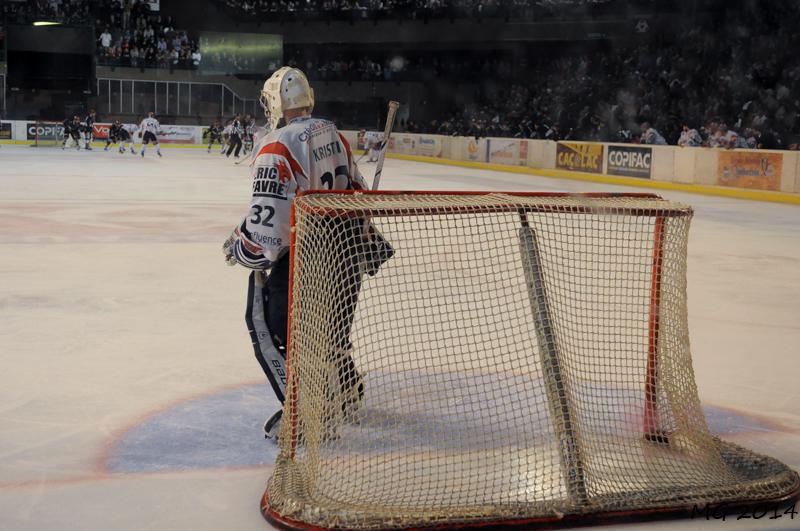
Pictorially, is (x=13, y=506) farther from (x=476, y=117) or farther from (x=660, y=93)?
(x=476, y=117)

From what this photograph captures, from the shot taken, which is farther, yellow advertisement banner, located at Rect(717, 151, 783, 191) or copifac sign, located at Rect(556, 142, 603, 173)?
copifac sign, located at Rect(556, 142, 603, 173)

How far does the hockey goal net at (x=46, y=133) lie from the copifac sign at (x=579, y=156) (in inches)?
648

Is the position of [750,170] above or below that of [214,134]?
below

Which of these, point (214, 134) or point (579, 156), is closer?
point (579, 156)

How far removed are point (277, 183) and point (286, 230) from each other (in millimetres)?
165

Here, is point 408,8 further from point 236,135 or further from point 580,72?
point 236,135

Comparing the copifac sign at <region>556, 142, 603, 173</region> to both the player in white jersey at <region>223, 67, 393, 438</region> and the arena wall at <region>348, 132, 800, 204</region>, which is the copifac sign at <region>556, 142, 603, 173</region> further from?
the player in white jersey at <region>223, 67, 393, 438</region>

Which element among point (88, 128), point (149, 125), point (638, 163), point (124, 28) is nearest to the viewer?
point (638, 163)

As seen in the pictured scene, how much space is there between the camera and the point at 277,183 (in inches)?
134

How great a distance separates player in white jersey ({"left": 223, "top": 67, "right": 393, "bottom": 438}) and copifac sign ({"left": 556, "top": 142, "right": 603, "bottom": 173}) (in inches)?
683

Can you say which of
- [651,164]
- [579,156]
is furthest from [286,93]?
[579,156]

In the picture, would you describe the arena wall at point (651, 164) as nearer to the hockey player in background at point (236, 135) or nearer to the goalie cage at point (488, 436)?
the hockey player in background at point (236, 135)

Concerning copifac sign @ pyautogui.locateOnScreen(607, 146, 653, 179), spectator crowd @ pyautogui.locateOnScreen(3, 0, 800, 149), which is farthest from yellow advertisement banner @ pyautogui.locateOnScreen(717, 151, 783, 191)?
copifac sign @ pyautogui.locateOnScreen(607, 146, 653, 179)

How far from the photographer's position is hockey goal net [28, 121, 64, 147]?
99.5 ft
